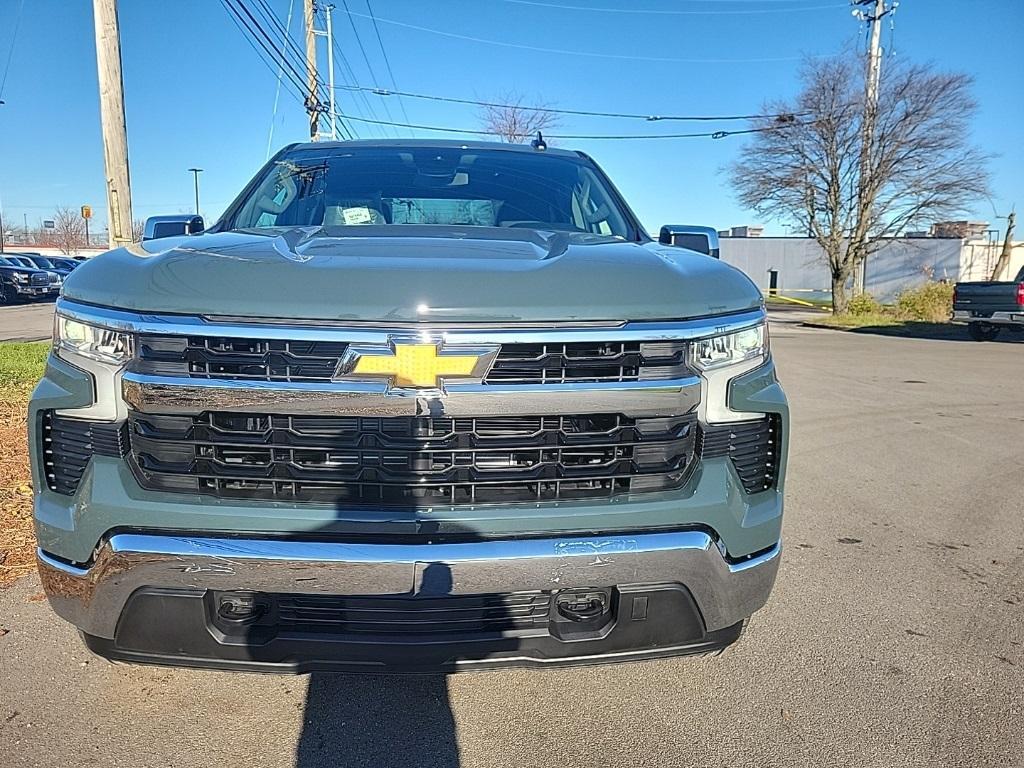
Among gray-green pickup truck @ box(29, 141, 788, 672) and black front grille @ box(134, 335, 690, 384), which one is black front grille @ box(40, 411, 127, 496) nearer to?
gray-green pickup truck @ box(29, 141, 788, 672)

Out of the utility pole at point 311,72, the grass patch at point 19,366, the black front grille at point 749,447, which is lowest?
the grass patch at point 19,366

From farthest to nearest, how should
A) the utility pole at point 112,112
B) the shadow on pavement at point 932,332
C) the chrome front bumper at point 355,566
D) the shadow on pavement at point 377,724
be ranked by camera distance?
the shadow on pavement at point 932,332
the utility pole at point 112,112
the shadow on pavement at point 377,724
the chrome front bumper at point 355,566

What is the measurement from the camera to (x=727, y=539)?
2.05 m

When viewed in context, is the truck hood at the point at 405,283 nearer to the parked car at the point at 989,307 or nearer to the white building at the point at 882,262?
the parked car at the point at 989,307

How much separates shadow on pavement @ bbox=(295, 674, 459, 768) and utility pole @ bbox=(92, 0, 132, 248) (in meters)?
6.75

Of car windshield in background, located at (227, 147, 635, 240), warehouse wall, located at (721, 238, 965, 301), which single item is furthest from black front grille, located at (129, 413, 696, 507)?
warehouse wall, located at (721, 238, 965, 301)

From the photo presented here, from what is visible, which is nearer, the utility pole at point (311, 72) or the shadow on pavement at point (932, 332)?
the shadow on pavement at point (932, 332)

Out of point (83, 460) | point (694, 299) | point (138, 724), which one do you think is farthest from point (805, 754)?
point (83, 460)

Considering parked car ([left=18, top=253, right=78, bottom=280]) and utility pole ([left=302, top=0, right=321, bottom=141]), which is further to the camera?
parked car ([left=18, top=253, right=78, bottom=280])

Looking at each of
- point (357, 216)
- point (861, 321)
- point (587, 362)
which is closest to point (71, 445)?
point (587, 362)

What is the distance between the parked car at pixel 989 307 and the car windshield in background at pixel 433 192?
51.1ft

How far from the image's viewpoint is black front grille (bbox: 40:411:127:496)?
1.96 m

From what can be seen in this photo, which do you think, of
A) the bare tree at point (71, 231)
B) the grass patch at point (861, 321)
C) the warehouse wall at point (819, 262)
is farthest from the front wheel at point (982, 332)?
the bare tree at point (71, 231)

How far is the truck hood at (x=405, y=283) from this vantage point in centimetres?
189
